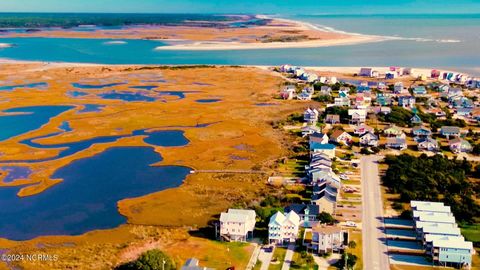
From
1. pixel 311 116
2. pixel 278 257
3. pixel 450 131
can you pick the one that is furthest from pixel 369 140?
pixel 278 257

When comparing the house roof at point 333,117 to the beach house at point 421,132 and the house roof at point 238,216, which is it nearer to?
the beach house at point 421,132

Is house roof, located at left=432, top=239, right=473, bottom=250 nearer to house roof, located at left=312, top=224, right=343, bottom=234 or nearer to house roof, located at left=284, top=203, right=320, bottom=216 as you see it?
house roof, located at left=312, top=224, right=343, bottom=234

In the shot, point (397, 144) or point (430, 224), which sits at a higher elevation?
point (397, 144)

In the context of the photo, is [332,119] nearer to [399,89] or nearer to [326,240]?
[399,89]

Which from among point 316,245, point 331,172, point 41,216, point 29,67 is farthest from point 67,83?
point 316,245

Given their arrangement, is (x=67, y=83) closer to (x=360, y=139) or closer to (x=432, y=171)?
(x=360, y=139)

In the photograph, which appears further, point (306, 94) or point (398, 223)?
point (306, 94)

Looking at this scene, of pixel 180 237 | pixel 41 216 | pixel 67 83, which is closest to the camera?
pixel 180 237
